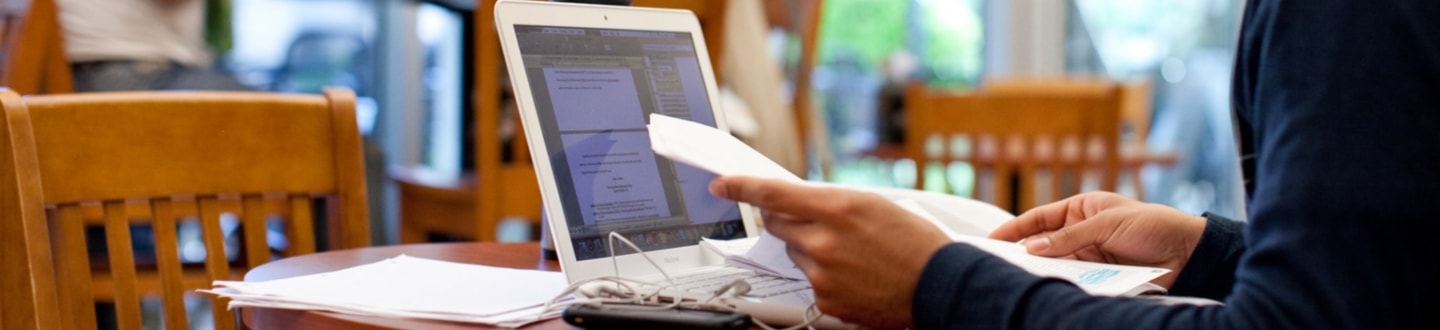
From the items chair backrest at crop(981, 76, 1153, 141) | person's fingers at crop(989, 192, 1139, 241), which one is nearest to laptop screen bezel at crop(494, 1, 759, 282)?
person's fingers at crop(989, 192, 1139, 241)

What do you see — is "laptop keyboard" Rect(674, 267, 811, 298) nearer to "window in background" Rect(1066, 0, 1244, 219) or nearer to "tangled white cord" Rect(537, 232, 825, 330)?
"tangled white cord" Rect(537, 232, 825, 330)

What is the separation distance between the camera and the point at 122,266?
127 centimetres

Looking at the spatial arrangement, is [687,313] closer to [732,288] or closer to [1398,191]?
[732,288]

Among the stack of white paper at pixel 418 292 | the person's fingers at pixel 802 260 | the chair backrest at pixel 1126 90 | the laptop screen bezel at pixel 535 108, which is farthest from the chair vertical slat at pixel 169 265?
the chair backrest at pixel 1126 90

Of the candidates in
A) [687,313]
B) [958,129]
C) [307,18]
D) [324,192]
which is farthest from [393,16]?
[687,313]

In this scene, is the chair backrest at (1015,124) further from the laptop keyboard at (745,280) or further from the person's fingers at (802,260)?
the person's fingers at (802,260)

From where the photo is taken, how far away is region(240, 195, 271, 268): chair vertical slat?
54.5 inches

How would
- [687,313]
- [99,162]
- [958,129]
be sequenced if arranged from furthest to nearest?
[958,129] → [99,162] → [687,313]

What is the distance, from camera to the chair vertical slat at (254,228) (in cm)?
138

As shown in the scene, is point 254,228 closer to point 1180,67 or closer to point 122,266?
point 122,266

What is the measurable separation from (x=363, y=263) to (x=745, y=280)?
0.35 meters

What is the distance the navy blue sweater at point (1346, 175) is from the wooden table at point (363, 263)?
0.42 m

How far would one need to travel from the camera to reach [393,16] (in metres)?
3.77

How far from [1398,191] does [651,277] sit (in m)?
0.53
